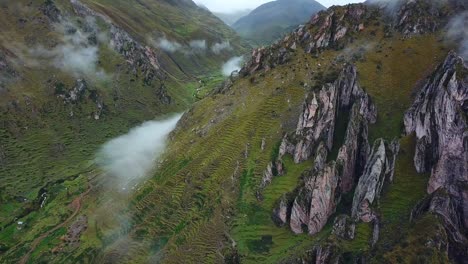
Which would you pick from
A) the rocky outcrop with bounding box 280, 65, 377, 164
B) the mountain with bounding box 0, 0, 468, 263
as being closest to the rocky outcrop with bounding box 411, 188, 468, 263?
the mountain with bounding box 0, 0, 468, 263

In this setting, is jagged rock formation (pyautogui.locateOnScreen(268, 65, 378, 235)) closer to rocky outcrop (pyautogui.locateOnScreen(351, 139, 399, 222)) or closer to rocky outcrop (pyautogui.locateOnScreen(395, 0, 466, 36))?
rocky outcrop (pyautogui.locateOnScreen(351, 139, 399, 222))

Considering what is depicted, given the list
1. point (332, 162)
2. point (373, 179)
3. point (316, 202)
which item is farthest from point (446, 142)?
point (316, 202)

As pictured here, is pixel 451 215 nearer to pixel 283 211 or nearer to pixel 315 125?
pixel 283 211

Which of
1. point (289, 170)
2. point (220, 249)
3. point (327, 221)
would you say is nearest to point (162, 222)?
point (220, 249)

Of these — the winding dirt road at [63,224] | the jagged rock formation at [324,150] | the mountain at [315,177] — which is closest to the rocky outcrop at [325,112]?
the jagged rock formation at [324,150]

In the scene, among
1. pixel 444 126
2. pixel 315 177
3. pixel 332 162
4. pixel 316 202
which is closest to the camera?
pixel 444 126

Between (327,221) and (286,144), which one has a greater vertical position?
(286,144)

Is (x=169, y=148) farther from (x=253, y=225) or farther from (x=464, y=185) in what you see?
(x=464, y=185)
